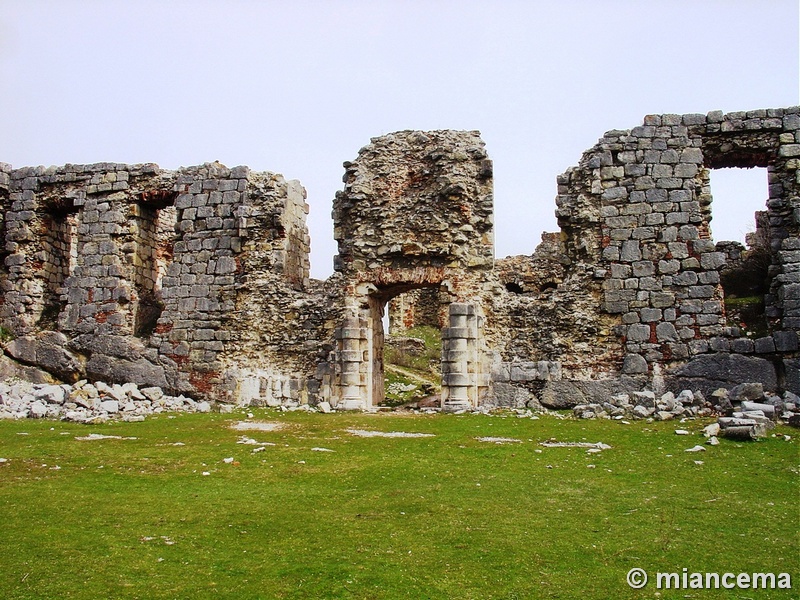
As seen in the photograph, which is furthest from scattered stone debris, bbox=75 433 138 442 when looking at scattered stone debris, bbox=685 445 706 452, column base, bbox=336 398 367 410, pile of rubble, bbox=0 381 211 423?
scattered stone debris, bbox=685 445 706 452

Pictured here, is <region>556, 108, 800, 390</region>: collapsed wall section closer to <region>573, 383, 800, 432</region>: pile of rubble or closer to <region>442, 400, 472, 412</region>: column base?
<region>573, 383, 800, 432</region>: pile of rubble

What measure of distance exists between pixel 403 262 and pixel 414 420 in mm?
3758

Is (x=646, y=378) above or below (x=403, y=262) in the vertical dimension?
below

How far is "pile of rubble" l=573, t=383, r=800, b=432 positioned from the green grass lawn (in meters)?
2.02

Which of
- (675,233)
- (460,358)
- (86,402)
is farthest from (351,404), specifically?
(675,233)

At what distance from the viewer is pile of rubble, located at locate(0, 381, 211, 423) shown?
13742 millimetres

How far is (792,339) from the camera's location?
13.2 metres

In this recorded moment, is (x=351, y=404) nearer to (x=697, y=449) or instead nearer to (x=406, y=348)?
(x=697, y=449)

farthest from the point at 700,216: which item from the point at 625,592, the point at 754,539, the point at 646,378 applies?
the point at 625,592

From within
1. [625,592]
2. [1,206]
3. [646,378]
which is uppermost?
[1,206]

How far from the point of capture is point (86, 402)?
14602mm

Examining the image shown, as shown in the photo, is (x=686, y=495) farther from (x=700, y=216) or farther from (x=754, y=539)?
(x=700, y=216)

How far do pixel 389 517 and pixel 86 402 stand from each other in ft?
31.9

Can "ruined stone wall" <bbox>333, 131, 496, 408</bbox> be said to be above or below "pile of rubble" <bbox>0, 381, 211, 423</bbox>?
above
